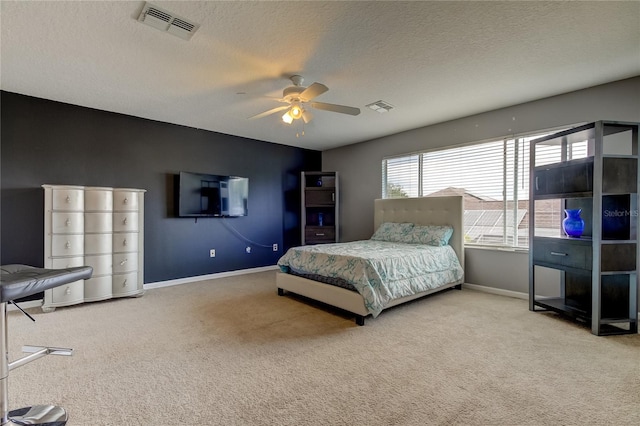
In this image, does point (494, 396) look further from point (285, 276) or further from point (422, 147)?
point (422, 147)

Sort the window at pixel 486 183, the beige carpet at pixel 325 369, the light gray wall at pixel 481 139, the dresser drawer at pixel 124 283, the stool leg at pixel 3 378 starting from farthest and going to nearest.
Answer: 1. the window at pixel 486 183
2. the dresser drawer at pixel 124 283
3. the light gray wall at pixel 481 139
4. the beige carpet at pixel 325 369
5. the stool leg at pixel 3 378

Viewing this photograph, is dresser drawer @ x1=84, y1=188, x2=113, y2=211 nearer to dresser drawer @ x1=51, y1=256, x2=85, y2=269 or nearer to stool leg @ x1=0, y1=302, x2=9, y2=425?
dresser drawer @ x1=51, y1=256, x2=85, y2=269

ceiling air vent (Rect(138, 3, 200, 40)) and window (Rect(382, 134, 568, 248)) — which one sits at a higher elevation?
ceiling air vent (Rect(138, 3, 200, 40))

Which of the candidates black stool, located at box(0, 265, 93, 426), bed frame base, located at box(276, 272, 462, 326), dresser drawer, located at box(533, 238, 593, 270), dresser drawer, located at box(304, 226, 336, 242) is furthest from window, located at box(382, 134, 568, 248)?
black stool, located at box(0, 265, 93, 426)

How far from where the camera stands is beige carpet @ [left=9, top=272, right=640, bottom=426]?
161cm

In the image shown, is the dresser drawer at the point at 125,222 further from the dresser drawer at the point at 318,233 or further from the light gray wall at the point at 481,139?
the light gray wall at the point at 481,139

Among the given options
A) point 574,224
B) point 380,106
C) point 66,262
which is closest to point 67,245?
point 66,262

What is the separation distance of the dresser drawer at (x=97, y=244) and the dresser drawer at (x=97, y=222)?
66mm

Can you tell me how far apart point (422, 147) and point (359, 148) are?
1.37 m

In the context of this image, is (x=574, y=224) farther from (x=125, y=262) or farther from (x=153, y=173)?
(x=153, y=173)

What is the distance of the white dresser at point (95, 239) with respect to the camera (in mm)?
3275

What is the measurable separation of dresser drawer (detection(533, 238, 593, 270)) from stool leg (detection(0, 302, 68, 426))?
4076mm

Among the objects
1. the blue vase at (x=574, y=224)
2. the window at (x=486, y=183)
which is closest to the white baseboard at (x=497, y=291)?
the window at (x=486, y=183)

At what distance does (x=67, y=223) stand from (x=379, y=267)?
3535 millimetres
